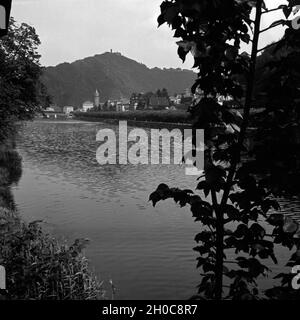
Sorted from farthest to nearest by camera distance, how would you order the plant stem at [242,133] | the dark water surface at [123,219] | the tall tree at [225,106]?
the dark water surface at [123,219] < the plant stem at [242,133] < the tall tree at [225,106]

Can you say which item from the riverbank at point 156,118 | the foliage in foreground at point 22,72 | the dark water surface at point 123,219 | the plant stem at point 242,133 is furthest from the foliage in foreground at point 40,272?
the riverbank at point 156,118

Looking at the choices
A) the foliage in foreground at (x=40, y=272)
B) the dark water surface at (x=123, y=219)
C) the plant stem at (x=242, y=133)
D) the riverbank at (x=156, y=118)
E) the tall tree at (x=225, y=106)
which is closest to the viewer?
the tall tree at (x=225, y=106)

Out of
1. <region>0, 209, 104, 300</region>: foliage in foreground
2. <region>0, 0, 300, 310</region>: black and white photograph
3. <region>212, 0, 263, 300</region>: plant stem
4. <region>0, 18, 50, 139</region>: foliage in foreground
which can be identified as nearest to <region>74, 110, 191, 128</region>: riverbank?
<region>0, 18, 50, 139</region>: foliage in foreground

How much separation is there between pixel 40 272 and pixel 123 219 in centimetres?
1368

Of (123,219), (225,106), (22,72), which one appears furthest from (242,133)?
(22,72)

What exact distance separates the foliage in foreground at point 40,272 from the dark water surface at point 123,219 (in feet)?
11.0

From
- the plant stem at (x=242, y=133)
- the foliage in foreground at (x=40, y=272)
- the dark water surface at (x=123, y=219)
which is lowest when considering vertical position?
the dark water surface at (x=123, y=219)

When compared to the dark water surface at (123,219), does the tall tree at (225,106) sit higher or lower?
higher

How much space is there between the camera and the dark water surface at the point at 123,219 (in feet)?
48.7

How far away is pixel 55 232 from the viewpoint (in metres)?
20.4

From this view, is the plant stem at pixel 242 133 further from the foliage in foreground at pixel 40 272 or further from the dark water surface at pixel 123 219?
the dark water surface at pixel 123 219

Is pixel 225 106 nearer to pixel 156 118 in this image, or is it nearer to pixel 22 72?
pixel 22 72

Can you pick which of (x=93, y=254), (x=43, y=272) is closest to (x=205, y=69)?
(x=43, y=272)

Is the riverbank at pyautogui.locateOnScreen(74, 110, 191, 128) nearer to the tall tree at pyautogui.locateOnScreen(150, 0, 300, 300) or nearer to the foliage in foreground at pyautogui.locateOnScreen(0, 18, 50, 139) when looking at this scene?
the foliage in foreground at pyautogui.locateOnScreen(0, 18, 50, 139)
